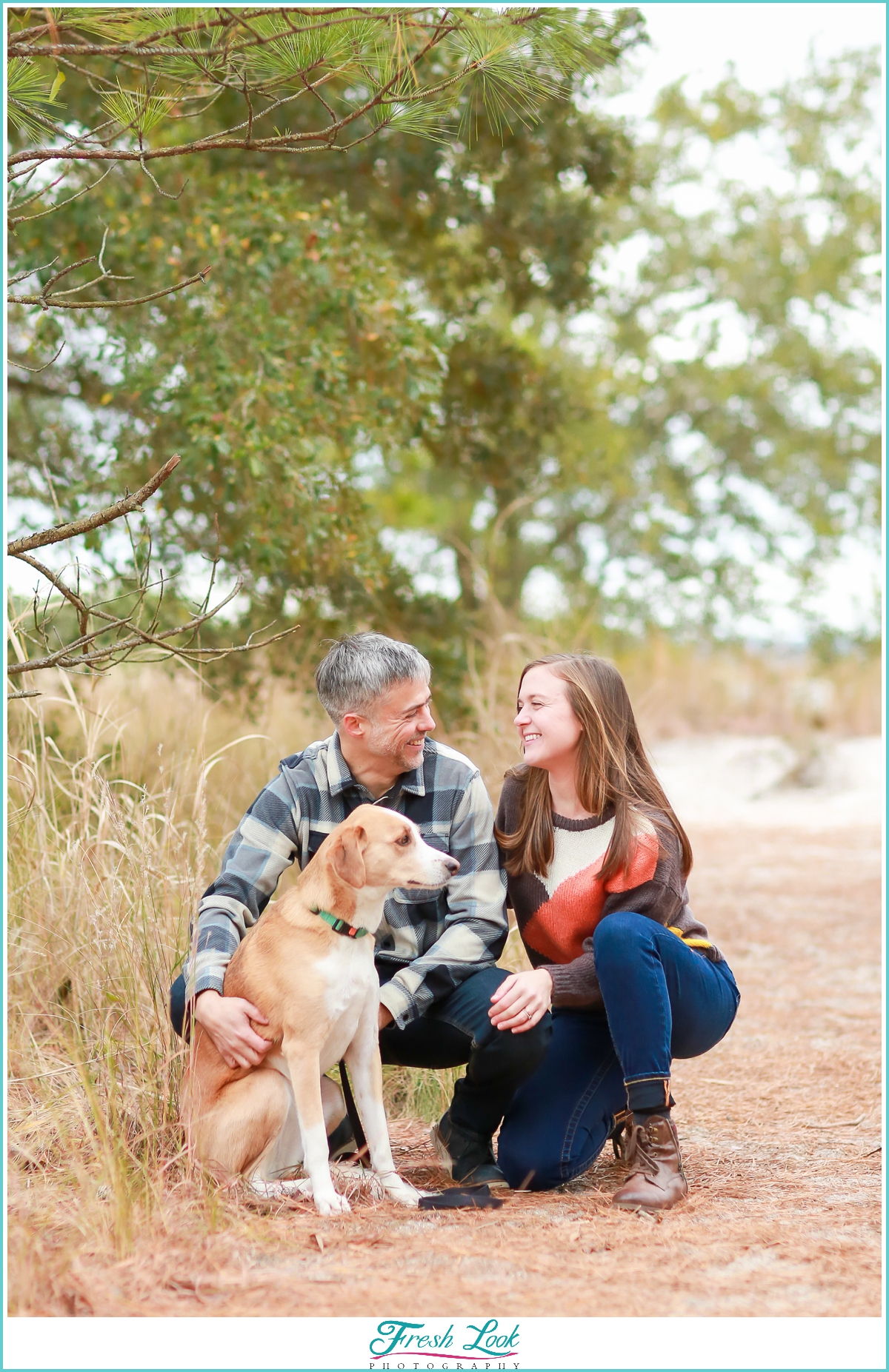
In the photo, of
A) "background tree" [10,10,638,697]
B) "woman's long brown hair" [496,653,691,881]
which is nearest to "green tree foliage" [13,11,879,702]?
"background tree" [10,10,638,697]

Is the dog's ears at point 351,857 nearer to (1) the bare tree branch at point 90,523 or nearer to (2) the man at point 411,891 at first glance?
(2) the man at point 411,891

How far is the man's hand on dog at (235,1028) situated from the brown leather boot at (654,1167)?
961mm

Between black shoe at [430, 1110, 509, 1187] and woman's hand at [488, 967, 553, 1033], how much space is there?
42cm

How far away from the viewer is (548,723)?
131 inches

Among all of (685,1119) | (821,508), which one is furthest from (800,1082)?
(821,508)

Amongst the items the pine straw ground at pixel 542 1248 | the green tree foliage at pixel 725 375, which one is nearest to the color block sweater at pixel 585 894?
the pine straw ground at pixel 542 1248

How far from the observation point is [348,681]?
3.32 meters

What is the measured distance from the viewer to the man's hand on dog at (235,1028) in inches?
116

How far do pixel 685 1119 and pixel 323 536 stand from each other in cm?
279

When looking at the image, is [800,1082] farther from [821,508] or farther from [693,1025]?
[821,508]

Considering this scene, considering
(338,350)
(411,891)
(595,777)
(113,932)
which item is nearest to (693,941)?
(595,777)

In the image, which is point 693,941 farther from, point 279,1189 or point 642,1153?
point 279,1189

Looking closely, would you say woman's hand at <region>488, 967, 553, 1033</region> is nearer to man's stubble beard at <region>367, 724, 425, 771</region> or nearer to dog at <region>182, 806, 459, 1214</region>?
dog at <region>182, 806, 459, 1214</region>

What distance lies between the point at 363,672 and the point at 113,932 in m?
0.99
